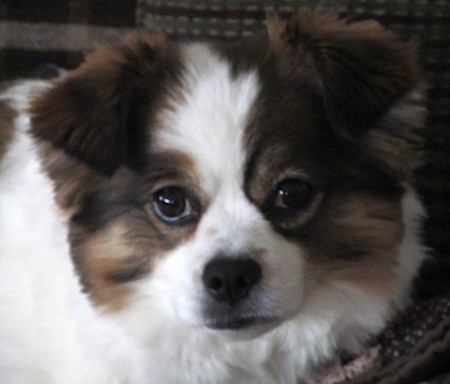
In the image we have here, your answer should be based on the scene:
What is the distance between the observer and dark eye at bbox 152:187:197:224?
4.44ft

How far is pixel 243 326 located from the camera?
4.40ft

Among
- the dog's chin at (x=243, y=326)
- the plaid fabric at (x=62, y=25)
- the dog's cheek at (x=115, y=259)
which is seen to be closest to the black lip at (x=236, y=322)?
the dog's chin at (x=243, y=326)

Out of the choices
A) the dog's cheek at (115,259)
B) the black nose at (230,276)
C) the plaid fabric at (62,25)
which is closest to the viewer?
the black nose at (230,276)

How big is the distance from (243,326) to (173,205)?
0.71 ft

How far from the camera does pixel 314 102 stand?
4.57ft

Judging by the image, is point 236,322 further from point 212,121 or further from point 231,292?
point 212,121

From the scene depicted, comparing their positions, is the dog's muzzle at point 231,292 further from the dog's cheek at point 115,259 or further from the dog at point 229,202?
the dog's cheek at point 115,259

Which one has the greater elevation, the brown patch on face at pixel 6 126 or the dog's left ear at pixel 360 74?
the dog's left ear at pixel 360 74

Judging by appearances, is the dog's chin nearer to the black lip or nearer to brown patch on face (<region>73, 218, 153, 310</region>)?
the black lip

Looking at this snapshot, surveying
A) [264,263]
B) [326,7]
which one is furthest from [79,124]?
[326,7]

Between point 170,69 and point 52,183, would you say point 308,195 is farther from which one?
point 52,183

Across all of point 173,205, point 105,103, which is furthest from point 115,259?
point 105,103

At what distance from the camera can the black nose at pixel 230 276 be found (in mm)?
1264

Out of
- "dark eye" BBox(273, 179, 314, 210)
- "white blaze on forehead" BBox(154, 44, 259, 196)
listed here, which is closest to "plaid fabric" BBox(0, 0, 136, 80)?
"white blaze on forehead" BBox(154, 44, 259, 196)
